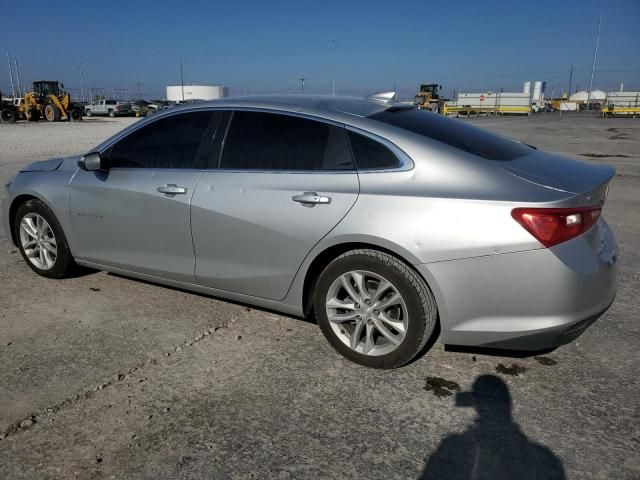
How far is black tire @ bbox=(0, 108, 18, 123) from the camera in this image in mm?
34375

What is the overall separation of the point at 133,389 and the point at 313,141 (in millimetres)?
1768

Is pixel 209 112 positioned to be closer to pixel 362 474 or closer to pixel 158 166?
pixel 158 166

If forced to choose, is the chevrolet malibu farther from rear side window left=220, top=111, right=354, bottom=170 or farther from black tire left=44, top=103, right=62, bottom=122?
black tire left=44, top=103, right=62, bottom=122

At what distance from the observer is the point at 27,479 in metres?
2.21

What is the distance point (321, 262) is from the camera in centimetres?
320

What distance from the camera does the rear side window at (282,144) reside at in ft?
10.3

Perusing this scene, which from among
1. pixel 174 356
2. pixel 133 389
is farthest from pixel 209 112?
pixel 133 389

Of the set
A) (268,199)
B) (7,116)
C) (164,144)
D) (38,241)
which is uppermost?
(164,144)

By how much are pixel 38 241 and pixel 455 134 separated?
3581 mm

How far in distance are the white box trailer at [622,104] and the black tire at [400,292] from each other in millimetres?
53108

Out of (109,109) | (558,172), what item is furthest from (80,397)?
(109,109)

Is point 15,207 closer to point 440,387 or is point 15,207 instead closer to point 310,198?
point 310,198

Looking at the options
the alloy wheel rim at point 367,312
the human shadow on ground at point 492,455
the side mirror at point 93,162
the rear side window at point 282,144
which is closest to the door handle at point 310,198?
the rear side window at point 282,144

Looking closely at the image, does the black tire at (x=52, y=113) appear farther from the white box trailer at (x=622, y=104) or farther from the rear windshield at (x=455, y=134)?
the white box trailer at (x=622, y=104)
